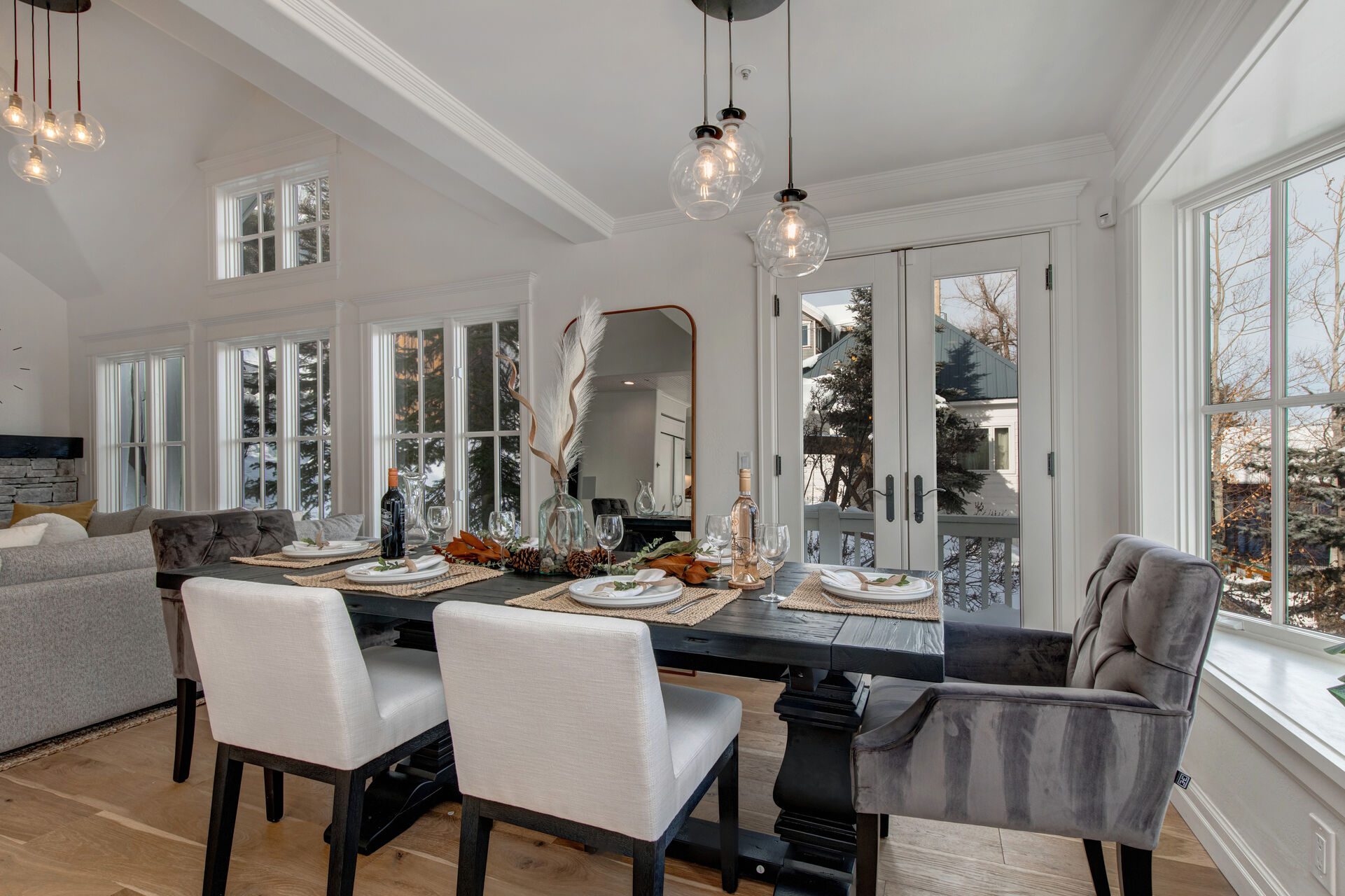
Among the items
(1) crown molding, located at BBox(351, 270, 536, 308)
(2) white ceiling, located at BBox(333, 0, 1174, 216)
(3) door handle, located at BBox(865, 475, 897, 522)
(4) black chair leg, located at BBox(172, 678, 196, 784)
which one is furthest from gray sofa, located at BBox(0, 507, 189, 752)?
(3) door handle, located at BBox(865, 475, 897, 522)

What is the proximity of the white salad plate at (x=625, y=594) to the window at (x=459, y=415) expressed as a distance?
94.3 inches

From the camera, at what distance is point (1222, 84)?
1792mm

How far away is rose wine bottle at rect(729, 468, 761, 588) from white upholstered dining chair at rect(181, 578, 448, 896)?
0.93 meters

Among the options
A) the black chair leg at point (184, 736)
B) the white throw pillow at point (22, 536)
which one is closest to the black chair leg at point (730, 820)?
the black chair leg at point (184, 736)

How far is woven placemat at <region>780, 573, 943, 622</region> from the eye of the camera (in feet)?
4.99

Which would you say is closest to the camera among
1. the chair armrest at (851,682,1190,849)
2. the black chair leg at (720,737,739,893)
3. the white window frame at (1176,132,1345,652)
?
the chair armrest at (851,682,1190,849)

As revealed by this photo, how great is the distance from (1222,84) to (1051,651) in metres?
1.60

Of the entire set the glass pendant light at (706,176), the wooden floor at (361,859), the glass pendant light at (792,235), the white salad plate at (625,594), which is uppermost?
the glass pendant light at (706,176)

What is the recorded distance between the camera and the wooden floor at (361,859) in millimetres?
1706

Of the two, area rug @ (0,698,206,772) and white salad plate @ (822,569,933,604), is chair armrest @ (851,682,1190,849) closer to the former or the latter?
white salad plate @ (822,569,933,604)

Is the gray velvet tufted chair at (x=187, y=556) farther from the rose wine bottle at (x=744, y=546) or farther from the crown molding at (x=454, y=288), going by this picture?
the crown molding at (x=454, y=288)

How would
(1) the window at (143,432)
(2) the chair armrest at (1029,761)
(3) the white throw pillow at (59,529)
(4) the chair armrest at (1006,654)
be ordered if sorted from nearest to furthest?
(2) the chair armrest at (1029,761), (4) the chair armrest at (1006,654), (3) the white throw pillow at (59,529), (1) the window at (143,432)

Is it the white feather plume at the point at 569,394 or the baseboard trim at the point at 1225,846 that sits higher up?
the white feather plume at the point at 569,394

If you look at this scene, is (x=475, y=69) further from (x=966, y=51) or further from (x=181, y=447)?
(x=181, y=447)
